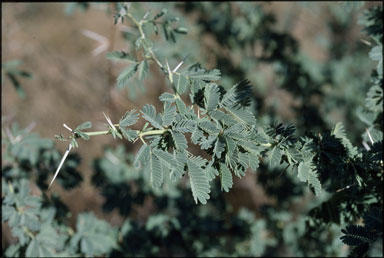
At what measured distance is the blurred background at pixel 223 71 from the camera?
117 inches

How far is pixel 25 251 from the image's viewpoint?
188 cm

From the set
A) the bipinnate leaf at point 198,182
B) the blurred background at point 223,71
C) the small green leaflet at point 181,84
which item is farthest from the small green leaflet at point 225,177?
the blurred background at point 223,71

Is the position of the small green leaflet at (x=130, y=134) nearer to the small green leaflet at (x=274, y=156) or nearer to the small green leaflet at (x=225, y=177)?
the small green leaflet at (x=225, y=177)

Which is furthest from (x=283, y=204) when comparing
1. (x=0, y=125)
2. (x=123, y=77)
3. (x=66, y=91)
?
(x=66, y=91)

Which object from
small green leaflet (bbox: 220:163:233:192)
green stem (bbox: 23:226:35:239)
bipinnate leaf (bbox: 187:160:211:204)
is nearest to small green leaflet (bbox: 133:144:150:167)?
bipinnate leaf (bbox: 187:160:211:204)

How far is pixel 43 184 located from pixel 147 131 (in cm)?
136

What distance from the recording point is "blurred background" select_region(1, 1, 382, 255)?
9.79ft

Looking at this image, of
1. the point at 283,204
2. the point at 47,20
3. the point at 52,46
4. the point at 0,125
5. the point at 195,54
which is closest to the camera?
the point at 0,125

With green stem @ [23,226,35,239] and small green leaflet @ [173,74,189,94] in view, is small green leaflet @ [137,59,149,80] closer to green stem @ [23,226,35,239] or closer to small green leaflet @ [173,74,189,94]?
small green leaflet @ [173,74,189,94]

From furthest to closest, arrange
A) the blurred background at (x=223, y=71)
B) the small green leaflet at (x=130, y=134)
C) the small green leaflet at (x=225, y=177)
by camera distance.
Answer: the blurred background at (x=223, y=71), the small green leaflet at (x=225, y=177), the small green leaflet at (x=130, y=134)

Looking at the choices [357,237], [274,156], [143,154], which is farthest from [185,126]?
[357,237]

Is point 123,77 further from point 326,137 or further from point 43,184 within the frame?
point 43,184

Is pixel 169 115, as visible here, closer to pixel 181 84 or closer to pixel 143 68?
pixel 181 84

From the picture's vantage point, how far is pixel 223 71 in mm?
3229
